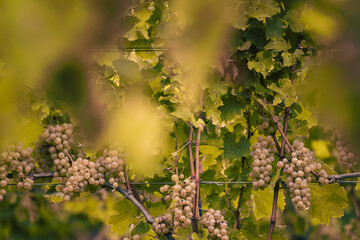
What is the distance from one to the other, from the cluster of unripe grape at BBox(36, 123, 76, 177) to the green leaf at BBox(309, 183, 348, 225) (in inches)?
43.2

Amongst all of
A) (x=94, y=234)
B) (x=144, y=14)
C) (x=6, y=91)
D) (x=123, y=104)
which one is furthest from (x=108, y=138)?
(x=94, y=234)

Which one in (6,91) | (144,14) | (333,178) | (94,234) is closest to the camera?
(6,91)

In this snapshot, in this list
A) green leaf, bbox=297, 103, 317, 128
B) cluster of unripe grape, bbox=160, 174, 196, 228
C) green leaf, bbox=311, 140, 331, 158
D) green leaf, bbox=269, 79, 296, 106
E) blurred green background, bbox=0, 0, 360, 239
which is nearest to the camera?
blurred green background, bbox=0, 0, 360, 239

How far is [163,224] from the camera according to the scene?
1.83 m

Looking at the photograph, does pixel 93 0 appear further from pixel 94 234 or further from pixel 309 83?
pixel 94 234

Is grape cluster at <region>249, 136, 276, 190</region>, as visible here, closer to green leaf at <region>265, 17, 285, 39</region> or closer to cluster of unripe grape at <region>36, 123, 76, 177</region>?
green leaf at <region>265, 17, 285, 39</region>

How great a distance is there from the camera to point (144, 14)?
199 cm

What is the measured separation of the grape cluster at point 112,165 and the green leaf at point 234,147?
51cm

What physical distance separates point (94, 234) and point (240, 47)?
255 inches

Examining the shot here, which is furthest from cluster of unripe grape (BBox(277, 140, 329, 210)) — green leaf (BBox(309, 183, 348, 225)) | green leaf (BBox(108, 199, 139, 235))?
green leaf (BBox(108, 199, 139, 235))

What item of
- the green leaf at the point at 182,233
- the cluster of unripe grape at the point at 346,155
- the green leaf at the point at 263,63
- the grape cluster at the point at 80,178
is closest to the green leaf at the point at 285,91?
the green leaf at the point at 263,63

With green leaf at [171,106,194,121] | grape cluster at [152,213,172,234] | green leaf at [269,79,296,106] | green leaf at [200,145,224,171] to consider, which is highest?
green leaf at [269,79,296,106]

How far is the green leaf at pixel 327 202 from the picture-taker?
1978 millimetres

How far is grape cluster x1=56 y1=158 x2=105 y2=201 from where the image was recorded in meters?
1.86
